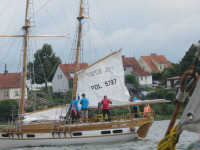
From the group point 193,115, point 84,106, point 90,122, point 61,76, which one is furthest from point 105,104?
point 61,76

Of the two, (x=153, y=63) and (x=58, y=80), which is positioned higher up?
(x=153, y=63)

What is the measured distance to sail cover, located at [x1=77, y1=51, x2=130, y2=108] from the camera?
2972cm

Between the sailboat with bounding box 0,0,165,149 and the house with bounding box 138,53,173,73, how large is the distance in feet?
281

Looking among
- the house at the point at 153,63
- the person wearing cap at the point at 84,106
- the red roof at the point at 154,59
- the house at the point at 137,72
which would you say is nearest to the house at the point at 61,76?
the house at the point at 137,72

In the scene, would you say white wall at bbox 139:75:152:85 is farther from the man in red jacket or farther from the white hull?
the man in red jacket

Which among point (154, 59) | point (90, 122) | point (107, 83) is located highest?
point (154, 59)

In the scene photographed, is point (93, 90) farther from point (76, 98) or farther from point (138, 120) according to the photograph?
point (138, 120)

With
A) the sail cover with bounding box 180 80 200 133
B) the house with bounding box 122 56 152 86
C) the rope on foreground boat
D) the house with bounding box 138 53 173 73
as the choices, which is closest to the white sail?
the rope on foreground boat

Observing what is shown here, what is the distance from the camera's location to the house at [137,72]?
99.3 m

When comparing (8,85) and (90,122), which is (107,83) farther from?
(8,85)

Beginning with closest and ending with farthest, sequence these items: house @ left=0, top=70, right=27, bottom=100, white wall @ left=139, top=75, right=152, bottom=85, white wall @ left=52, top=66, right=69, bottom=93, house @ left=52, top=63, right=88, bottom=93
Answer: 1. house @ left=0, top=70, right=27, bottom=100
2. house @ left=52, top=63, right=88, bottom=93
3. white wall @ left=52, top=66, right=69, bottom=93
4. white wall @ left=139, top=75, right=152, bottom=85

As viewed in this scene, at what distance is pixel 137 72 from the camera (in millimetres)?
100562

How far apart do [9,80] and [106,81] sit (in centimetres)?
5718

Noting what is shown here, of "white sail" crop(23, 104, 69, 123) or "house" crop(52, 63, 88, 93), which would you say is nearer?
"white sail" crop(23, 104, 69, 123)
